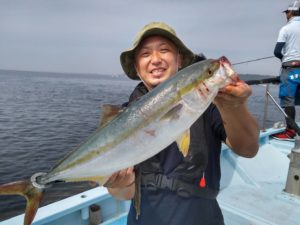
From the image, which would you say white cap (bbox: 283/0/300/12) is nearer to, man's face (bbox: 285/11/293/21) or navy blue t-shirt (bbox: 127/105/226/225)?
man's face (bbox: 285/11/293/21)

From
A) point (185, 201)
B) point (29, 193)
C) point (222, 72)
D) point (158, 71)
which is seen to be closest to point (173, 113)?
point (222, 72)

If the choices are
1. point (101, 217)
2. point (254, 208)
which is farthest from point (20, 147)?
point (254, 208)

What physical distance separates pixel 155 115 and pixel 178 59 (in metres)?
1.20

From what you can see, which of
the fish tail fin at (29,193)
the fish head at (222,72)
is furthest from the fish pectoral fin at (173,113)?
the fish tail fin at (29,193)

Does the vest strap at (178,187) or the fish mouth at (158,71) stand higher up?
the fish mouth at (158,71)

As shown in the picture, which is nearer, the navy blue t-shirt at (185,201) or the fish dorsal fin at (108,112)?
the fish dorsal fin at (108,112)

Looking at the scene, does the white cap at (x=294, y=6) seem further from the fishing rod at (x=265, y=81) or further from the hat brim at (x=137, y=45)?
the hat brim at (x=137, y=45)

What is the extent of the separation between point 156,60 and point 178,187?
51.6 inches

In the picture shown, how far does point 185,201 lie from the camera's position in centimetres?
293

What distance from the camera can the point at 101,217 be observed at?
201 inches

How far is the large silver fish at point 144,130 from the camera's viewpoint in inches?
92.4

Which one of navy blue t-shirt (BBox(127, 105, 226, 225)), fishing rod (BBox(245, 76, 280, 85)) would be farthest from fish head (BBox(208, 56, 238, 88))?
fishing rod (BBox(245, 76, 280, 85))

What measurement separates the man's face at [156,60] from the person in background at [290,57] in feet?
21.4

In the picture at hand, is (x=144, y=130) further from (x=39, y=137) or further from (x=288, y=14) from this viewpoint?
(x=39, y=137)
